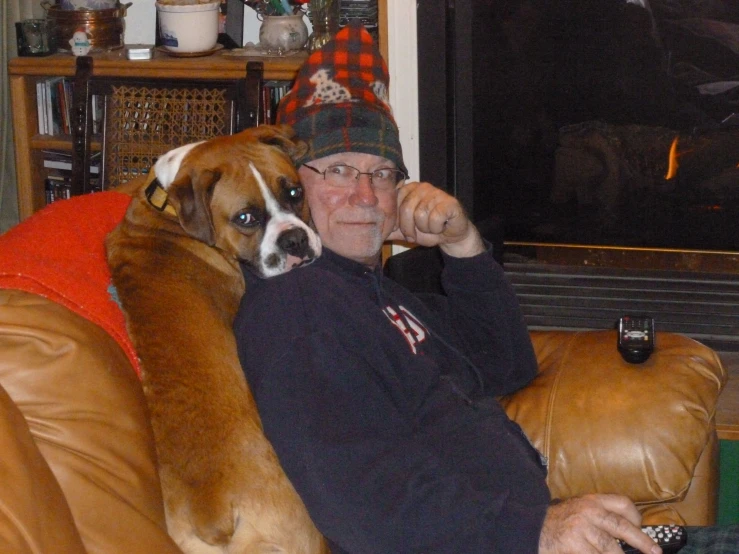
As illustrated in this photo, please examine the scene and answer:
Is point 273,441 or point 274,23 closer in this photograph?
point 273,441

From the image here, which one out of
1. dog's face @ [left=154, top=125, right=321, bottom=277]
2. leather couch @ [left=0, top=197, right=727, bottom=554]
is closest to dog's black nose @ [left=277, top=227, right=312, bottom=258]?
dog's face @ [left=154, top=125, right=321, bottom=277]

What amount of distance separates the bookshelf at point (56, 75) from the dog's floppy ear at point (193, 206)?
49.3 inches

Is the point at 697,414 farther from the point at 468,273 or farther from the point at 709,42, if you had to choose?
the point at 709,42

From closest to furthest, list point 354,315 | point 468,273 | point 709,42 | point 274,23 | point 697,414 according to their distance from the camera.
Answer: point 354,315 < point 697,414 < point 468,273 < point 709,42 < point 274,23

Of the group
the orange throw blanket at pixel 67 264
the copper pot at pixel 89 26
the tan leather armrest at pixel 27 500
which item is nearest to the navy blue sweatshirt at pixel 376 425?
the orange throw blanket at pixel 67 264

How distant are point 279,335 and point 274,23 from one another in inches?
74.8

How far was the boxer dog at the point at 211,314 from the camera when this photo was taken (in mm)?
1224

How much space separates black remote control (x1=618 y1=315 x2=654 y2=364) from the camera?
1.79 meters

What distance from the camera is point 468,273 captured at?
179cm

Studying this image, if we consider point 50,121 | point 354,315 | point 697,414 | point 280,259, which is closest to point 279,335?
point 354,315

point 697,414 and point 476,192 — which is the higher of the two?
point 476,192

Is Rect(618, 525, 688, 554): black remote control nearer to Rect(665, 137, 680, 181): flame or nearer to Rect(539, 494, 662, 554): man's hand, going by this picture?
Rect(539, 494, 662, 554): man's hand

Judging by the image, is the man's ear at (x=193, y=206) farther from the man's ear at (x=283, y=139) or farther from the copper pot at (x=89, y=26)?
the copper pot at (x=89, y=26)

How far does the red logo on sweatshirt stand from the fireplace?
130cm
